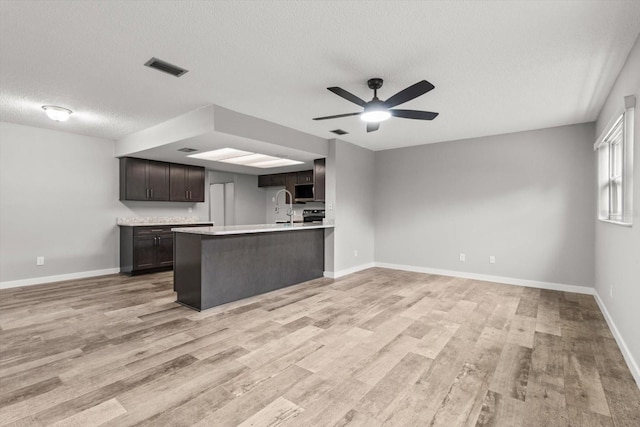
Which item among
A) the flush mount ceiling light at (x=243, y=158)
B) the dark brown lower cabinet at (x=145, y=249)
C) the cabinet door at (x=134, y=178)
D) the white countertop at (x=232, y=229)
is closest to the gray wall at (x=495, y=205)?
the white countertop at (x=232, y=229)

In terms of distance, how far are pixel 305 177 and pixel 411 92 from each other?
15.4 feet

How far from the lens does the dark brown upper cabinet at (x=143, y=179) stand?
5703mm

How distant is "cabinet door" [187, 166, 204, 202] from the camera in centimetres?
659

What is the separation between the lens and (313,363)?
241 cm

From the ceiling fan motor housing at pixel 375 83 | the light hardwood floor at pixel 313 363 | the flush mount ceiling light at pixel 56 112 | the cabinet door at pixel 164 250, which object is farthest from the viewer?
the cabinet door at pixel 164 250

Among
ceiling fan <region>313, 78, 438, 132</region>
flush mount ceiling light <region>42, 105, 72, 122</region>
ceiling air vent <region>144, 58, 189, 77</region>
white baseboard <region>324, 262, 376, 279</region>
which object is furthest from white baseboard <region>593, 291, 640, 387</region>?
flush mount ceiling light <region>42, 105, 72, 122</region>

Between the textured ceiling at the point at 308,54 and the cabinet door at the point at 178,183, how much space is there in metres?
2.24

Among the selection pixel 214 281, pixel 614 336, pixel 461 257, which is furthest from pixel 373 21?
pixel 461 257

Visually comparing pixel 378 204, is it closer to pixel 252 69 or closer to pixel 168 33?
pixel 252 69

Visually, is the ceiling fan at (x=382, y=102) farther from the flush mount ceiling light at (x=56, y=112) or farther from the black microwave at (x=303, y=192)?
the black microwave at (x=303, y=192)

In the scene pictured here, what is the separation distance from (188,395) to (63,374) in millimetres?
1027

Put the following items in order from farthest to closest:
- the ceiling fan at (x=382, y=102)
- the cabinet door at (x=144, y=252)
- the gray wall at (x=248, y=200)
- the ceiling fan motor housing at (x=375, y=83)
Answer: the gray wall at (x=248, y=200) < the cabinet door at (x=144, y=252) < the ceiling fan motor housing at (x=375, y=83) < the ceiling fan at (x=382, y=102)

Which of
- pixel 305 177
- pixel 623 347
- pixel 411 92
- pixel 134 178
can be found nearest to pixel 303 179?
pixel 305 177

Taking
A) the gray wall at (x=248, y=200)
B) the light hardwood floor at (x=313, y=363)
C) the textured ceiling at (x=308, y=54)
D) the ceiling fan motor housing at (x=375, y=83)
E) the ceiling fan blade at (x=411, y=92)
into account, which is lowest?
the light hardwood floor at (x=313, y=363)
